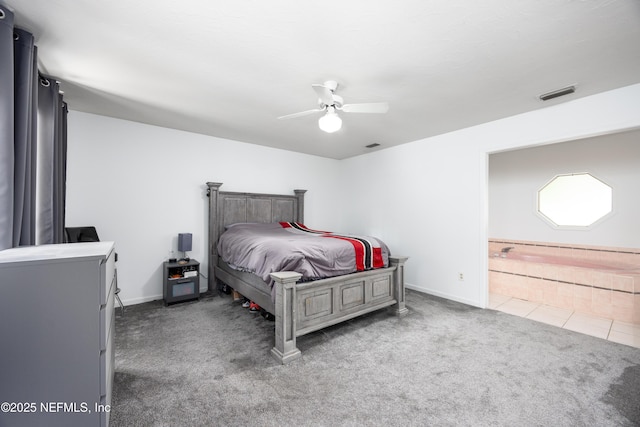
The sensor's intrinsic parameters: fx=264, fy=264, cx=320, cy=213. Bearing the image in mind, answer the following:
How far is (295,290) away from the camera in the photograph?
2457 mm

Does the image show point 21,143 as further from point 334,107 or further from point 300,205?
point 300,205

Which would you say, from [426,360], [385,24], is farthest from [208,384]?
[385,24]

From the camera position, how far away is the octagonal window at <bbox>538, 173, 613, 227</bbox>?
4191 millimetres

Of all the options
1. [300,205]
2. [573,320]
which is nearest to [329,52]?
[300,205]

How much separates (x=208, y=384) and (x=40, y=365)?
105 cm

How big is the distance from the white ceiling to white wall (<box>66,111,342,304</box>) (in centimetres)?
43

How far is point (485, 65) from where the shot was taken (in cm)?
225

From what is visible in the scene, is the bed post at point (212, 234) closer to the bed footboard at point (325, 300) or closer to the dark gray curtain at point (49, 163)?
the dark gray curtain at point (49, 163)

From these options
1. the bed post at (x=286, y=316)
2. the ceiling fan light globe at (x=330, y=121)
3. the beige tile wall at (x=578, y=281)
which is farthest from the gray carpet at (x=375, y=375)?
the ceiling fan light globe at (x=330, y=121)

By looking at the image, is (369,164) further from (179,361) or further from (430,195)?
(179,361)

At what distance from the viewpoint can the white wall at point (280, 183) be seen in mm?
3285

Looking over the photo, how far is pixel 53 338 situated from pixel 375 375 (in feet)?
6.82

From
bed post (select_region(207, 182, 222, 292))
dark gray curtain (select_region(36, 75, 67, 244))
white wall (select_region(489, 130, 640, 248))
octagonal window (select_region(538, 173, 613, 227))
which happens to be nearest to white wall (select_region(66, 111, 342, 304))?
bed post (select_region(207, 182, 222, 292))

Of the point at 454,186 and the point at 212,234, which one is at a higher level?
the point at 454,186
